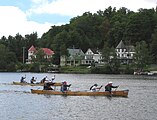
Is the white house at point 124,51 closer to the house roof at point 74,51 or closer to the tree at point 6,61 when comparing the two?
the house roof at point 74,51

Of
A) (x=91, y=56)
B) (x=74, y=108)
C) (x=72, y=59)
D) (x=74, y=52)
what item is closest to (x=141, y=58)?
(x=72, y=59)

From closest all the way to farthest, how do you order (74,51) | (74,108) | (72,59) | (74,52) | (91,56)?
(74,108), (72,59), (74,52), (74,51), (91,56)

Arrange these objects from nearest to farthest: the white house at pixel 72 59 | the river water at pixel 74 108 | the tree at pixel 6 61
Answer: the river water at pixel 74 108
the tree at pixel 6 61
the white house at pixel 72 59

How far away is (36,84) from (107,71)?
2800 inches

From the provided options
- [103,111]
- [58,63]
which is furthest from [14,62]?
[103,111]

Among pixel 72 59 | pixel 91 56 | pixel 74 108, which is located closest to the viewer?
pixel 74 108

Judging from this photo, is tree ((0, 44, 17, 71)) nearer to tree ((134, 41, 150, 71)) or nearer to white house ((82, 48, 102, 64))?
white house ((82, 48, 102, 64))

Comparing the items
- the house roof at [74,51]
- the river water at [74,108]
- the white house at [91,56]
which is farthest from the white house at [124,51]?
the river water at [74,108]

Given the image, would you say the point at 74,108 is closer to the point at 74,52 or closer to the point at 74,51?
the point at 74,52

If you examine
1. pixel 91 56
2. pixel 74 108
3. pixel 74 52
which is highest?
pixel 74 52

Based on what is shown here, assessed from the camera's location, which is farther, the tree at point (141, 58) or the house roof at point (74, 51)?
the house roof at point (74, 51)

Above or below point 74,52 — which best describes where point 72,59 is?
below

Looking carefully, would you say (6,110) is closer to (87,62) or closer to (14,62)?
(14,62)

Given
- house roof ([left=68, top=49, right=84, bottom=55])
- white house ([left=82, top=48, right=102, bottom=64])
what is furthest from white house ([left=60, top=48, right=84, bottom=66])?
white house ([left=82, top=48, right=102, bottom=64])
